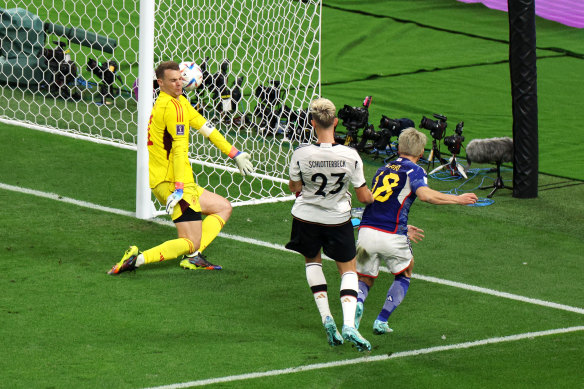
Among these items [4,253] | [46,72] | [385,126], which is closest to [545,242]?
[385,126]

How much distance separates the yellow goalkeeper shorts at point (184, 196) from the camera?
27.7ft

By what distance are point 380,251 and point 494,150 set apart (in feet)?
16.5

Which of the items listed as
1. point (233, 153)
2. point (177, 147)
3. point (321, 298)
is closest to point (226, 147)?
point (233, 153)

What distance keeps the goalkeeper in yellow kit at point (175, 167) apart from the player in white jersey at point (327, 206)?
123cm

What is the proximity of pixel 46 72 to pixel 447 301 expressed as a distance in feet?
26.7

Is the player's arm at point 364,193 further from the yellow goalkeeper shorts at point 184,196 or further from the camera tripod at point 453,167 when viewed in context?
the camera tripod at point 453,167

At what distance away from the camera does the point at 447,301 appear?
26.9ft

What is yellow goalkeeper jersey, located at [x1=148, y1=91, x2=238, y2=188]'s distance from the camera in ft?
27.1

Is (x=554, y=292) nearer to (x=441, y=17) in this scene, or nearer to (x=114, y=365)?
(x=114, y=365)

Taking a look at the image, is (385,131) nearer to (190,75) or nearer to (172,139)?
(190,75)

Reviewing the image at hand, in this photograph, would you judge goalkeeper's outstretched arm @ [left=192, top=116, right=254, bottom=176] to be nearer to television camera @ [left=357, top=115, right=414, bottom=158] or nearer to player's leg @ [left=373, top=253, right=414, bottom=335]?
player's leg @ [left=373, top=253, right=414, bottom=335]

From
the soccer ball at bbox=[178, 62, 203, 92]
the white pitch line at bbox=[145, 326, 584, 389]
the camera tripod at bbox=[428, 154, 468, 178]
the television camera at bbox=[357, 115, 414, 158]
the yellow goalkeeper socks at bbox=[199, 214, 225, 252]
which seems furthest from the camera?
the television camera at bbox=[357, 115, 414, 158]

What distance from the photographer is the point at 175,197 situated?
8203 mm

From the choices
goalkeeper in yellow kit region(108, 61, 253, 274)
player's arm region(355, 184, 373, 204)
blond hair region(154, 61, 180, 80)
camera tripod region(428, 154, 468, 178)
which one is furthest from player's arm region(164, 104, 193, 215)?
camera tripod region(428, 154, 468, 178)
